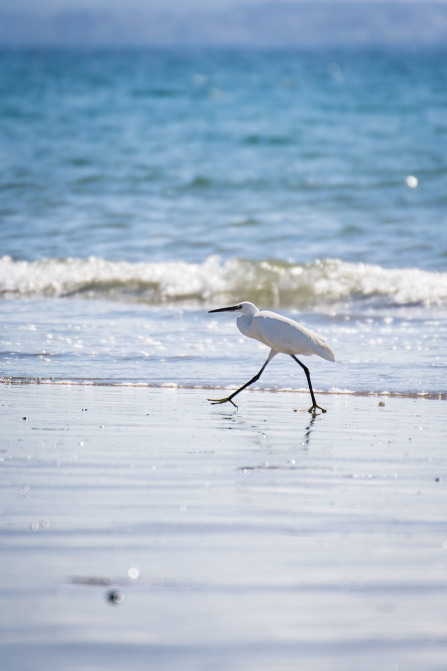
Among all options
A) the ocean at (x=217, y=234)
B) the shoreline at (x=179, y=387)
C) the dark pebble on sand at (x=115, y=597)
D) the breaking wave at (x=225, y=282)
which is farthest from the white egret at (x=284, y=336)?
the breaking wave at (x=225, y=282)

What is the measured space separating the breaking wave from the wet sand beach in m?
6.61

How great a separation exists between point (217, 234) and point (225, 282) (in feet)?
10.2

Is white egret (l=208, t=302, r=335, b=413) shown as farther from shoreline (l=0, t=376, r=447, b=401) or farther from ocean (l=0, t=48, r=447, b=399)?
ocean (l=0, t=48, r=447, b=399)

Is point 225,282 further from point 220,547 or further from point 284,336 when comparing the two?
point 220,547

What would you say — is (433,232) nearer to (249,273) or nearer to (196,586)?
(249,273)

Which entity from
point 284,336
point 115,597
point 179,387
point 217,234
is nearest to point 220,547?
point 115,597

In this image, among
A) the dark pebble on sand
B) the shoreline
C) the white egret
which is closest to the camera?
the dark pebble on sand

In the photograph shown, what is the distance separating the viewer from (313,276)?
13078 millimetres

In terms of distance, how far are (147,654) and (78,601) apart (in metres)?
0.38

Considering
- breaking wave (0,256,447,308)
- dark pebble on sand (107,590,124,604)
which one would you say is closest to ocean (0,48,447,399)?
breaking wave (0,256,447,308)

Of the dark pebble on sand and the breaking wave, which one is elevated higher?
the breaking wave

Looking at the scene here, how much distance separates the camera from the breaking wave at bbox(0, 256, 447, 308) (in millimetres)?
12297

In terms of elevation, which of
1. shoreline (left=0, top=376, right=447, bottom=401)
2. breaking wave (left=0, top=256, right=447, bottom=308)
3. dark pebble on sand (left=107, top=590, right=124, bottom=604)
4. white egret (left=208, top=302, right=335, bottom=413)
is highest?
breaking wave (left=0, top=256, right=447, bottom=308)

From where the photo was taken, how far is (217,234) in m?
16.1
